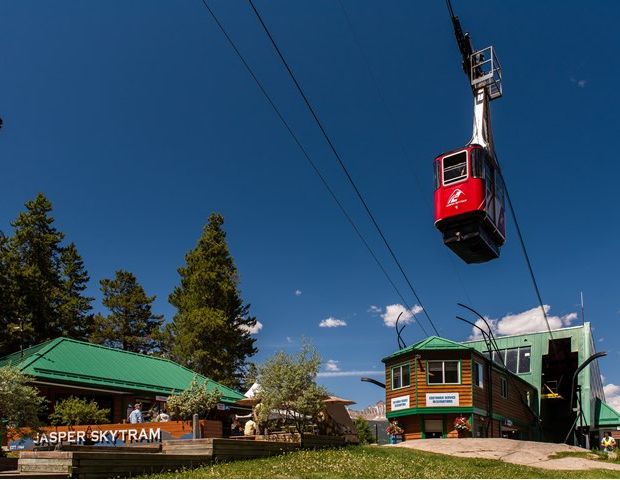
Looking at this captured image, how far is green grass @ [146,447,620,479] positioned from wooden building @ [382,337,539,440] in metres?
12.5

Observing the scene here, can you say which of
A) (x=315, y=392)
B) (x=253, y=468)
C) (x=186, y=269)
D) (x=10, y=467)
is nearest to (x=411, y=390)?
(x=315, y=392)

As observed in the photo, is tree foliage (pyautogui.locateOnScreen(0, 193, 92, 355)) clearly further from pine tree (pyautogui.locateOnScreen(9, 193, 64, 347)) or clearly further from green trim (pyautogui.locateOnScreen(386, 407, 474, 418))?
green trim (pyautogui.locateOnScreen(386, 407, 474, 418))

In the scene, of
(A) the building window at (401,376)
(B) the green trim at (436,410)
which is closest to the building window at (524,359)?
(A) the building window at (401,376)

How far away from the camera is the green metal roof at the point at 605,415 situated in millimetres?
48812

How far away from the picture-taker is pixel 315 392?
20672 mm

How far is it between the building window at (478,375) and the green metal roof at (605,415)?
2213cm

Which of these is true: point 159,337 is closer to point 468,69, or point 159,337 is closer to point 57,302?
point 57,302

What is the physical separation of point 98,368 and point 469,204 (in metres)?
17.4

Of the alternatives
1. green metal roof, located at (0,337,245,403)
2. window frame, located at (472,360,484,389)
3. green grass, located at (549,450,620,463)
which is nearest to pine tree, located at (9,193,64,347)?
green metal roof, located at (0,337,245,403)

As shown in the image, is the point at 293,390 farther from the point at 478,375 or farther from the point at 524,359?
the point at 524,359

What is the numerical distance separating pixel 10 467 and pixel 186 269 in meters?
39.8

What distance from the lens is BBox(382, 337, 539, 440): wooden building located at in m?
31.2

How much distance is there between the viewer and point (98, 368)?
26.8 m

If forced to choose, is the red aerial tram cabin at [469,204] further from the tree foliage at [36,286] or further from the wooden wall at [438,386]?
the tree foliage at [36,286]
